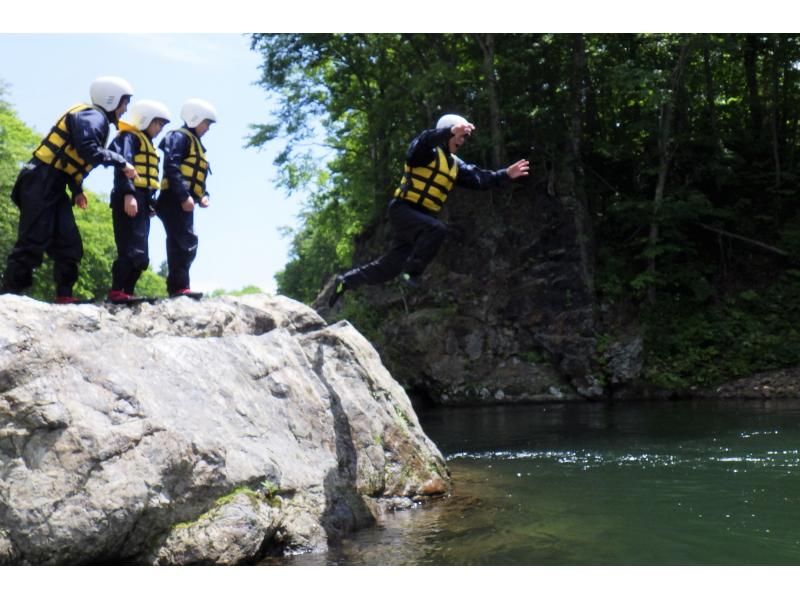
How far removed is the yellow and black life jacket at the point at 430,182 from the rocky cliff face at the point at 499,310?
12.6 metres

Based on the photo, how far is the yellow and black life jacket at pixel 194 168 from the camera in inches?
342

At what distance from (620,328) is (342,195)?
36.7 feet

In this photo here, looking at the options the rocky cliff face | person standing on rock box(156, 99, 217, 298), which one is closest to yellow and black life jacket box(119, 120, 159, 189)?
person standing on rock box(156, 99, 217, 298)

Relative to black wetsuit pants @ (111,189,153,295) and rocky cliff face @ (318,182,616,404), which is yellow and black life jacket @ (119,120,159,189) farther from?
rocky cliff face @ (318,182,616,404)

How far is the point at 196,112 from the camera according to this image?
8.65m

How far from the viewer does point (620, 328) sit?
71.8 feet

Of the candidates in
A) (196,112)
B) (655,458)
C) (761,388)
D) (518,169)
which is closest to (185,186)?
(196,112)

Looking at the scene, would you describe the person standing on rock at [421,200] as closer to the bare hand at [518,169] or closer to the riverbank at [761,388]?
the bare hand at [518,169]

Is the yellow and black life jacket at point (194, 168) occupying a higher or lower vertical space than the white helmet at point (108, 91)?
lower

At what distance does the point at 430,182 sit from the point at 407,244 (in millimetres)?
792

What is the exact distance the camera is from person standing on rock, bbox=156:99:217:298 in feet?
28.1

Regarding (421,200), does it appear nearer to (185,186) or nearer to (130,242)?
(185,186)

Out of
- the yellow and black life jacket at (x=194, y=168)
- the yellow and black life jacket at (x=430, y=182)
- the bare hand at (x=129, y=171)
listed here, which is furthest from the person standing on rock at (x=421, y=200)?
the bare hand at (x=129, y=171)

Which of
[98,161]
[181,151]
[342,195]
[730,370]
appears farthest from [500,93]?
[98,161]
